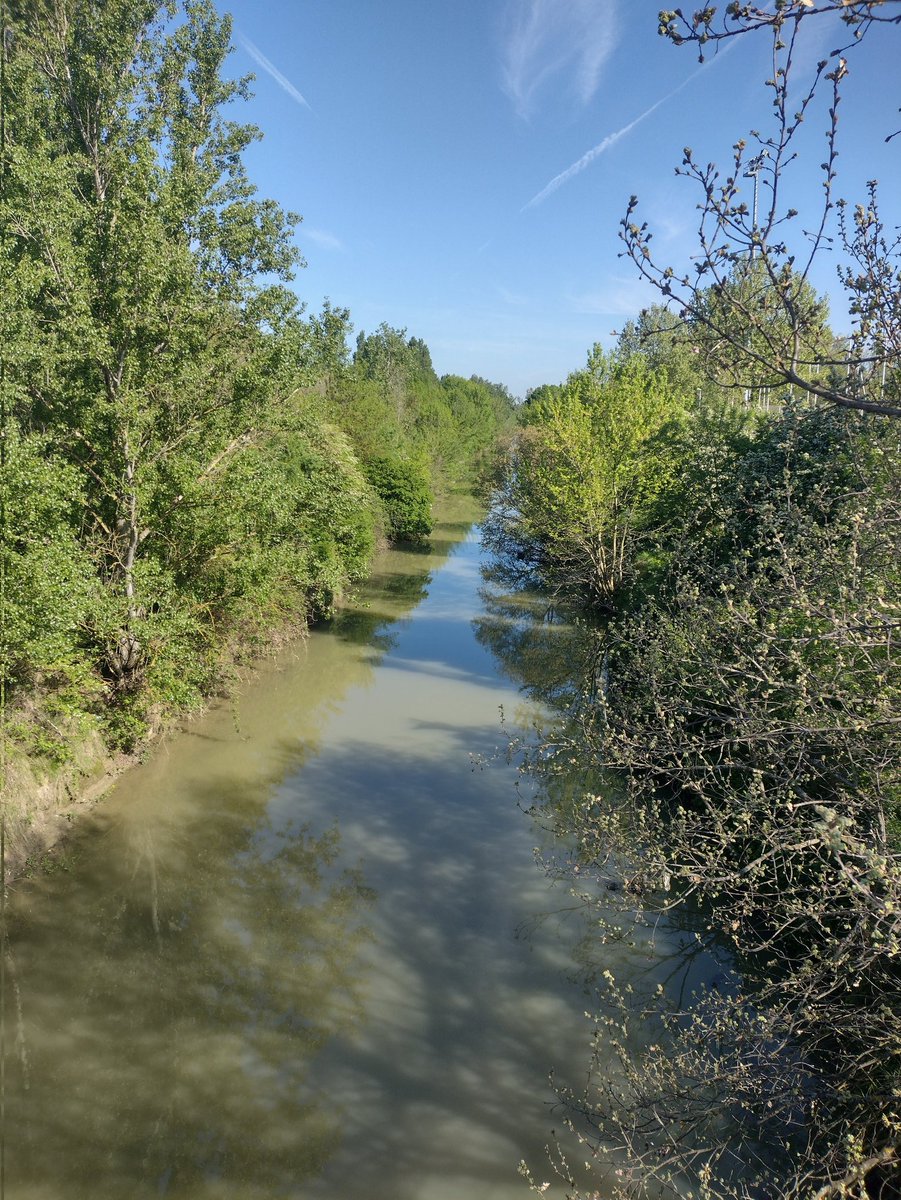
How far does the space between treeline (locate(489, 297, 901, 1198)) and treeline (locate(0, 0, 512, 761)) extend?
6.66 metres

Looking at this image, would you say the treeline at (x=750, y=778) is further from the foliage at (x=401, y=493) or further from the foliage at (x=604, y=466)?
the foliage at (x=401, y=493)

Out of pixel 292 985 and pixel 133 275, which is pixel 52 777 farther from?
pixel 133 275

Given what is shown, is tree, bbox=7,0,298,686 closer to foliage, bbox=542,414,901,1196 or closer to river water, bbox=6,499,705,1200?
river water, bbox=6,499,705,1200

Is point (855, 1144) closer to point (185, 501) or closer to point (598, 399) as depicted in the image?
point (185, 501)

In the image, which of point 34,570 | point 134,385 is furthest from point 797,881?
point 134,385

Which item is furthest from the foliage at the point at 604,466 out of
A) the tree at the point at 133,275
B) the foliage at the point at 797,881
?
the foliage at the point at 797,881

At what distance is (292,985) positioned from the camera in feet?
25.1

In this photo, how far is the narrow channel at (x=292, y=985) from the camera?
19.2 feet

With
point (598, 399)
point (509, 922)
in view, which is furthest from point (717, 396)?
point (509, 922)

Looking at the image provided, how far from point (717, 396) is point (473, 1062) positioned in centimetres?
1863

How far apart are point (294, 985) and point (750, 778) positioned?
514 cm

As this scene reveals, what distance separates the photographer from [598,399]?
71.3 feet

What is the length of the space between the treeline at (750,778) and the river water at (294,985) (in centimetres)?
85

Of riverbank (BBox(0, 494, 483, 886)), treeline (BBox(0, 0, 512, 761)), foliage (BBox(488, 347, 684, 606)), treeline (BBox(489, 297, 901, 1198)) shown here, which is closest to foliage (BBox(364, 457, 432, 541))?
foliage (BBox(488, 347, 684, 606))
